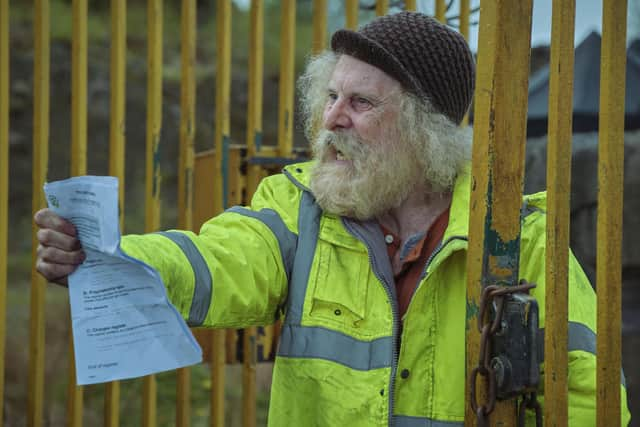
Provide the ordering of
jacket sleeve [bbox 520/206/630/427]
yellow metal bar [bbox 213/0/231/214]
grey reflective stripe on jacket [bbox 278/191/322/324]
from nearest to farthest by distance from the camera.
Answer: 1. jacket sleeve [bbox 520/206/630/427]
2. grey reflective stripe on jacket [bbox 278/191/322/324]
3. yellow metal bar [bbox 213/0/231/214]

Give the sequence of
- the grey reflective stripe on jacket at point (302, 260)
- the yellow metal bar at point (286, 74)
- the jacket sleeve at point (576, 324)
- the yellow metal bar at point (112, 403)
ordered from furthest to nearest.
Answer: the yellow metal bar at point (286, 74) → the yellow metal bar at point (112, 403) → the grey reflective stripe on jacket at point (302, 260) → the jacket sleeve at point (576, 324)

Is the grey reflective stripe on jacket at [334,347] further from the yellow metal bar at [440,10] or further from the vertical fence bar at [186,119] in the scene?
the yellow metal bar at [440,10]

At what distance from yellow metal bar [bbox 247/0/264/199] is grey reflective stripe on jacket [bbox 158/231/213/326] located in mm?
1247

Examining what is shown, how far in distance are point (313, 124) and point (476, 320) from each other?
3.38 ft

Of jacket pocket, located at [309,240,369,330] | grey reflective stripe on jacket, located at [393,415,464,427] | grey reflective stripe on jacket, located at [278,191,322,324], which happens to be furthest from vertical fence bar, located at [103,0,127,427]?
grey reflective stripe on jacket, located at [393,415,464,427]

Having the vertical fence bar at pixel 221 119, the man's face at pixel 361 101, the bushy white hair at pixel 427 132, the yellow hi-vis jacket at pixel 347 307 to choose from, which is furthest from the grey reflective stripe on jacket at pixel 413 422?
the vertical fence bar at pixel 221 119

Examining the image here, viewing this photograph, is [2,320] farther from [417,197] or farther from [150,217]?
[417,197]

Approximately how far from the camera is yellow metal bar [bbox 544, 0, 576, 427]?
1.51 meters

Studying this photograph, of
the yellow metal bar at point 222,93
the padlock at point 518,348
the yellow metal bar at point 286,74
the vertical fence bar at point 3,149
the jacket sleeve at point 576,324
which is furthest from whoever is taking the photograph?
the yellow metal bar at point 286,74

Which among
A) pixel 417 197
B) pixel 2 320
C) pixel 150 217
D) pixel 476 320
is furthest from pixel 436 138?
pixel 2 320

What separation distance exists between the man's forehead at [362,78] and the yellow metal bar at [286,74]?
2.99 feet

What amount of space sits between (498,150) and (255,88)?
1.71 metres

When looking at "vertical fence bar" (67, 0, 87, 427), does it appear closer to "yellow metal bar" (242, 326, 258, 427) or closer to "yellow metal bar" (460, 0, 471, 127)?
"yellow metal bar" (242, 326, 258, 427)

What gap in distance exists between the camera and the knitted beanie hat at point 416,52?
2.20 metres
